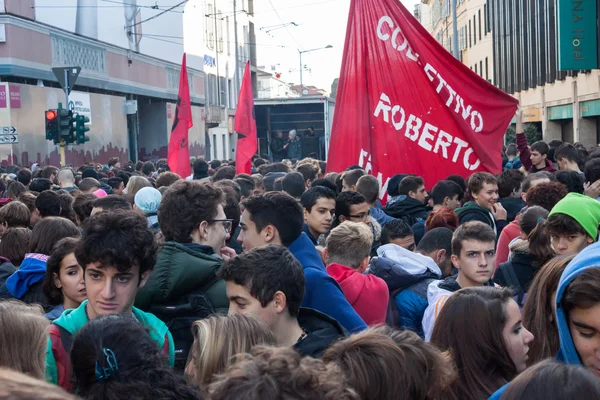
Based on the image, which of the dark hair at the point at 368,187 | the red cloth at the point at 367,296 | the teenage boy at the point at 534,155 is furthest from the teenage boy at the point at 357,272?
the teenage boy at the point at 534,155

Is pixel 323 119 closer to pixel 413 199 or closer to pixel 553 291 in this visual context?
pixel 413 199

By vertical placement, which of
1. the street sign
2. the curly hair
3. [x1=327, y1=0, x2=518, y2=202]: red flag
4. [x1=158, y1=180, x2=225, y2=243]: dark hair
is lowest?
the curly hair

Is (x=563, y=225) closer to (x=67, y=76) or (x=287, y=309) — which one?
(x=287, y=309)

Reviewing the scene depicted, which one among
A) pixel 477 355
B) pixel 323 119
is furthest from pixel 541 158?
pixel 323 119

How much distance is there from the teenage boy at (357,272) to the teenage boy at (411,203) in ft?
10.5

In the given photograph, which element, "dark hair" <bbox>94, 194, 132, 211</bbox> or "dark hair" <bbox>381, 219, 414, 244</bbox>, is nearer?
"dark hair" <bbox>381, 219, 414, 244</bbox>

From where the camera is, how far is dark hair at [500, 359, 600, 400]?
6.70ft

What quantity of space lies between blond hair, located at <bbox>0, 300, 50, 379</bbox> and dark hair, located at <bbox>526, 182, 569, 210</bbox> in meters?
4.82

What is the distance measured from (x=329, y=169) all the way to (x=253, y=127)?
24.2 ft

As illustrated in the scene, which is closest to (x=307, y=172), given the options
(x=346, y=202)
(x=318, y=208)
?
(x=346, y=202)

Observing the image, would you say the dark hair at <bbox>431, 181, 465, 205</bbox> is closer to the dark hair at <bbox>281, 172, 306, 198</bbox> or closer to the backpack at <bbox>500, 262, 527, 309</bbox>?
the dark hair at <bbox>281, 172, 306, 198</bbox>

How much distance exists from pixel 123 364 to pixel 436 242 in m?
3.81

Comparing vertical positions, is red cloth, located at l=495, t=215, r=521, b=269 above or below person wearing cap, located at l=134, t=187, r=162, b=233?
below

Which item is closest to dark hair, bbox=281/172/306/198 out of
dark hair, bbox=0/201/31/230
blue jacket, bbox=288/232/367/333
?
dark hair, bbox=0/201/31/230
